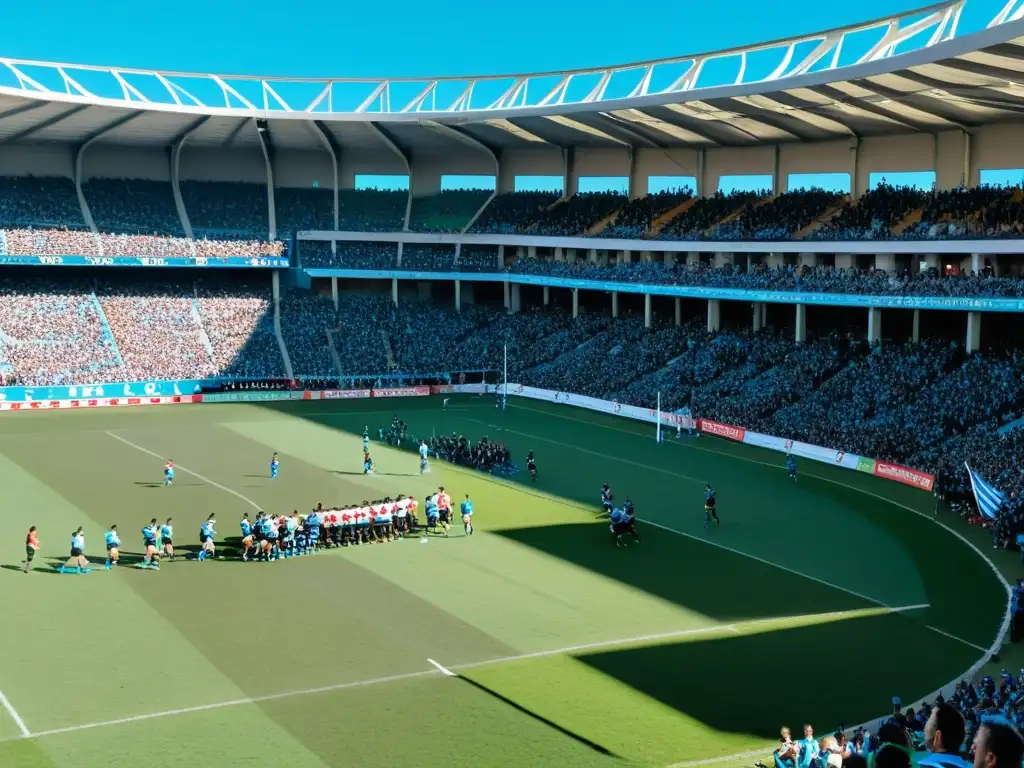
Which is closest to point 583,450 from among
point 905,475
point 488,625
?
point 905,475

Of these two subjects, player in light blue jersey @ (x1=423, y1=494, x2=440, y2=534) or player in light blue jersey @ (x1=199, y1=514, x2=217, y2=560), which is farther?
player in light blue jersey @ (x1=423, y1=494, x2=440, y2=534)

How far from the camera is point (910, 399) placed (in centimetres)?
4216

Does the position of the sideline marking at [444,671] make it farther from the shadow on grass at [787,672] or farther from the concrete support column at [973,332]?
the concrete support column at [973,332]

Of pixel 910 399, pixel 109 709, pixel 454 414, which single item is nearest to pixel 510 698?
pixel 109 709

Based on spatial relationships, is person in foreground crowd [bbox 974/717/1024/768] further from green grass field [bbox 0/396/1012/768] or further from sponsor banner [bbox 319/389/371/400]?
sponsor banner [bbox 319/389/371/400]

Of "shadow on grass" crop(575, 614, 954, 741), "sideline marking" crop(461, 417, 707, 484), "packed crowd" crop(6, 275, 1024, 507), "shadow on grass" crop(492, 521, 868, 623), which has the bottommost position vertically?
"shadow on grass" crop(575, 614, 954, 741)

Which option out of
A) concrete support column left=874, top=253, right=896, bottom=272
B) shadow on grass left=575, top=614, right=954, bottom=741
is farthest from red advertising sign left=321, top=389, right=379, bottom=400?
shadow on grass left=575, top=614, right=954, bottom=741

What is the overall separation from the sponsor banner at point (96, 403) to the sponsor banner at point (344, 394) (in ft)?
20.7

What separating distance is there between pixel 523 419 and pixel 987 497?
2495 cm

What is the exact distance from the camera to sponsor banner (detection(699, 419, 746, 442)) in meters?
46.1

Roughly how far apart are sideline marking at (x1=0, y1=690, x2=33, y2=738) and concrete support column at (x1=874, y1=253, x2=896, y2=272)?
1632 inches

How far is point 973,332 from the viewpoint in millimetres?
43844

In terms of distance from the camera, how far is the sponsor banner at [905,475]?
36.6 metres

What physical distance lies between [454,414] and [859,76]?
78.1ft
